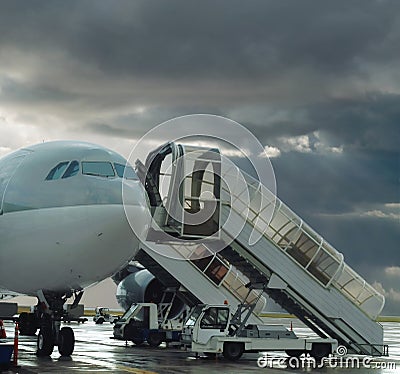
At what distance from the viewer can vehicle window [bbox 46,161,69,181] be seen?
18.1m

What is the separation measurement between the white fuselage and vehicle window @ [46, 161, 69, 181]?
A: 0.02 metres

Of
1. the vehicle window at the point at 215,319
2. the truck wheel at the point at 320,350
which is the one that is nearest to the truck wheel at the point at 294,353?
the truck wheel at the point at 320,350

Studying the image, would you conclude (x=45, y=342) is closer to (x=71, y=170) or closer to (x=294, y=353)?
(x=71, y=170)

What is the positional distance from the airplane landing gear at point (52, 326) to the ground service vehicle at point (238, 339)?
4707 mm

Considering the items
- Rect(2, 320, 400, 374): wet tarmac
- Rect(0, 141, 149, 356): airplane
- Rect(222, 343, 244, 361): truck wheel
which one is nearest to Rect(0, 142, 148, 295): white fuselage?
Rect(0, 141, 149, 356): airplane

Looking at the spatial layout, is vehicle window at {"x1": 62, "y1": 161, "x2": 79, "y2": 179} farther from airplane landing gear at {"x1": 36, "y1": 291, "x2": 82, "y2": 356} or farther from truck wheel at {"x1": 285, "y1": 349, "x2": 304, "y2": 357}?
truck wheel at {"x1": 285, "y1": 349, "x2": 304, "y2": 357}

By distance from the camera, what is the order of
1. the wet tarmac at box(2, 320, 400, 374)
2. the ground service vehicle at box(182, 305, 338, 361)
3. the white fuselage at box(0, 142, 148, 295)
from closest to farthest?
the white fuselage at box(0, 142, 148, 295) < the wet tarmac at box(2, 320, 400, 374) < the ground service vehicle at box(182, 305, 338, 361)

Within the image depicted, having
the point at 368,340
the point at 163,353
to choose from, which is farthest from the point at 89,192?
the point at 368,340

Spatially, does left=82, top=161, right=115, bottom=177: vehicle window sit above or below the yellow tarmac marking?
above

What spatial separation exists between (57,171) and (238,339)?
858cm

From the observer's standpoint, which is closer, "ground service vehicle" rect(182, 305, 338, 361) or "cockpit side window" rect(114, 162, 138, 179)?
"cockpit side window" rect(114, 162, 138, 179)

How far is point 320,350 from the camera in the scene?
24.6 m

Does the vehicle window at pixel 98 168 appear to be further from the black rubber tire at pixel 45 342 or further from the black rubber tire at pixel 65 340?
the black rubber tire at pixel 65 340

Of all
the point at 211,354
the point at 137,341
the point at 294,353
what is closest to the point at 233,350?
the point at 211,354
